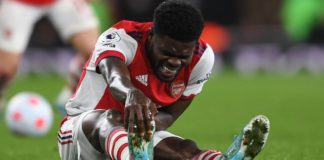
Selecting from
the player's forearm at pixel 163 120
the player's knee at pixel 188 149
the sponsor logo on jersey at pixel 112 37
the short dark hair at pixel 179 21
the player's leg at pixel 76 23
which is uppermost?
the short dark hair at pixel 179 21

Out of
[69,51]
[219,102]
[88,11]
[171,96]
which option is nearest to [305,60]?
[69,51]

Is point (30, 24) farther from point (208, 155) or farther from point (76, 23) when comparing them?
point (208, 155)

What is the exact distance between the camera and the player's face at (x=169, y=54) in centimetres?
475

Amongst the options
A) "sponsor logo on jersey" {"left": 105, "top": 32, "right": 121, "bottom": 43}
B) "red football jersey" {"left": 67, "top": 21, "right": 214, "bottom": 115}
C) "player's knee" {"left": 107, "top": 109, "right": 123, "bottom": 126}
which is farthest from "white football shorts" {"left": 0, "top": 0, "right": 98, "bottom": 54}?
"player's knee" {"left": 107, "top": 109, "right": 123, "bottom": 126}

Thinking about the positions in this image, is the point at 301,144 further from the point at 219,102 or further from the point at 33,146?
the point at 219,102

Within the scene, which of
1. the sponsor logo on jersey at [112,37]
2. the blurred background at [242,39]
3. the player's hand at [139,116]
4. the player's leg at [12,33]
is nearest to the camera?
the player's hand at [139,116]

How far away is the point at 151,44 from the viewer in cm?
504

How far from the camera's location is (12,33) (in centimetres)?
919

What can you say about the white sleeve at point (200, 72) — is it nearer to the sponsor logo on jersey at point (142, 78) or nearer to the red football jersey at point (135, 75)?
the red football jersey at point (135, 75)

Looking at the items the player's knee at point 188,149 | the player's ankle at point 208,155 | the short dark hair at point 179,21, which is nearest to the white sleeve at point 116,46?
the short dark hair at point 179,21

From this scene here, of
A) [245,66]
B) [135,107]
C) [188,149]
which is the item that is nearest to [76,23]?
[188,149]

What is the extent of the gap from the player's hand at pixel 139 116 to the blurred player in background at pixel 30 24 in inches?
189

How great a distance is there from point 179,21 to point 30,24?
5.02 metres

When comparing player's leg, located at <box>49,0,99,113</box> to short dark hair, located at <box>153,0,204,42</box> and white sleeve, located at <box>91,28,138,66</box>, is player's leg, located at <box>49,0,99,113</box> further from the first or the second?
short dark hair, located at <box>153,0,204,42</box>
